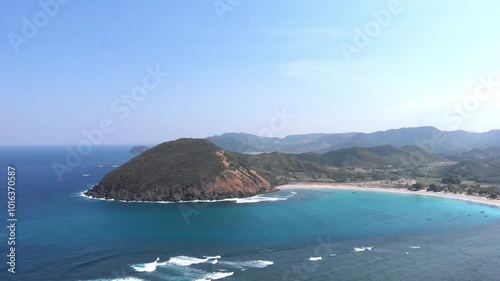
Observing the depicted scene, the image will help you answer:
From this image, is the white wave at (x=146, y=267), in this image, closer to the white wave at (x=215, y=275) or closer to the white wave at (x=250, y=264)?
the white wave at (x=215, y=275)

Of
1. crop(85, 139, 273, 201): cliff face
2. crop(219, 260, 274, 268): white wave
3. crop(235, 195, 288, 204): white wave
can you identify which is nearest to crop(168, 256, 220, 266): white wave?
crop(219, 260, 274, 268): white wave

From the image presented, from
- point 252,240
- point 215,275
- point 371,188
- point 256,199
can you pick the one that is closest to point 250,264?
point 215,275

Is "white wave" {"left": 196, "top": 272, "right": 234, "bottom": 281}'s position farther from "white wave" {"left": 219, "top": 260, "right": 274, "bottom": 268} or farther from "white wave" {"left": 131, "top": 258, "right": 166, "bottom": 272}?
"white wave" {"left": 131, "top": 258, "right": 166, "bottom": 272}

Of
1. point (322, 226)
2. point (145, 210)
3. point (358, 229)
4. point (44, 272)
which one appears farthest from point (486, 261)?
point (145, 210)

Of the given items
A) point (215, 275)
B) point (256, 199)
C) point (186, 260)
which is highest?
point (256, 199)

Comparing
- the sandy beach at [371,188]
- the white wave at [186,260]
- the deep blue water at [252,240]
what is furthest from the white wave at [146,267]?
the sandy beach at [371,188]

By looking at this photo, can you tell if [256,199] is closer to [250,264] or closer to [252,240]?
[252,240]

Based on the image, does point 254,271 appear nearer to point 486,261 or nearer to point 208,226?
point 208,226
